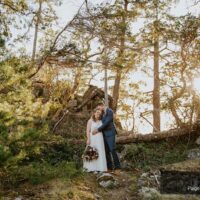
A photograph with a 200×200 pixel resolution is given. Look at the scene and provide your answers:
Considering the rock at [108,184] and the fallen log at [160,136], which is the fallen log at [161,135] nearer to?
the fallen log at [160,136]

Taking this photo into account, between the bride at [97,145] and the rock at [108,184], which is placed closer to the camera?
the rock at [108,184]

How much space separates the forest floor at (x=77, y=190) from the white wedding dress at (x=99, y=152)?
49 centimetres

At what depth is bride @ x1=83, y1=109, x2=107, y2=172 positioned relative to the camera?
31.4 ft

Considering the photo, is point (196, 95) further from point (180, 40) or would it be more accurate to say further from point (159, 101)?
point (159, 101)

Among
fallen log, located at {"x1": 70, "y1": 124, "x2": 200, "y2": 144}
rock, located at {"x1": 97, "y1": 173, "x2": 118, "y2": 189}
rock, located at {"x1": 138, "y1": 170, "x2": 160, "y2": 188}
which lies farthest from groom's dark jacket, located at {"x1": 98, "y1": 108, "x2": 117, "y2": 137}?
fallen log, located at {"x1": 70, "y1": 124, "x2": 200, "y2": 144}

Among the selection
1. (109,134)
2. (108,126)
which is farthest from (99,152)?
(108,126)

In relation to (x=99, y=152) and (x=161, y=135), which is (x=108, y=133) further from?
(x=161, y=135)

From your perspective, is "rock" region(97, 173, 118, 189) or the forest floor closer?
the forest floor

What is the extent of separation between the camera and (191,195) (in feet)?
26.3

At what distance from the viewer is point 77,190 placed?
7578mm

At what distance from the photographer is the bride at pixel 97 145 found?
31.4 ft

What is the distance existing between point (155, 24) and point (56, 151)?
8094mm

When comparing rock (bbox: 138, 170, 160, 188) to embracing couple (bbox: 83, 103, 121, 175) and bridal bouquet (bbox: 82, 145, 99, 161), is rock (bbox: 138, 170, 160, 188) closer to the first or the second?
embracing couple (bbox: 83, 103, 121, 175)

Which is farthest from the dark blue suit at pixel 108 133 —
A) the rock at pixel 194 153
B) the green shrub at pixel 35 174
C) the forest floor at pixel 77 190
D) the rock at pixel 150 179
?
the rock at pixel 194 153
